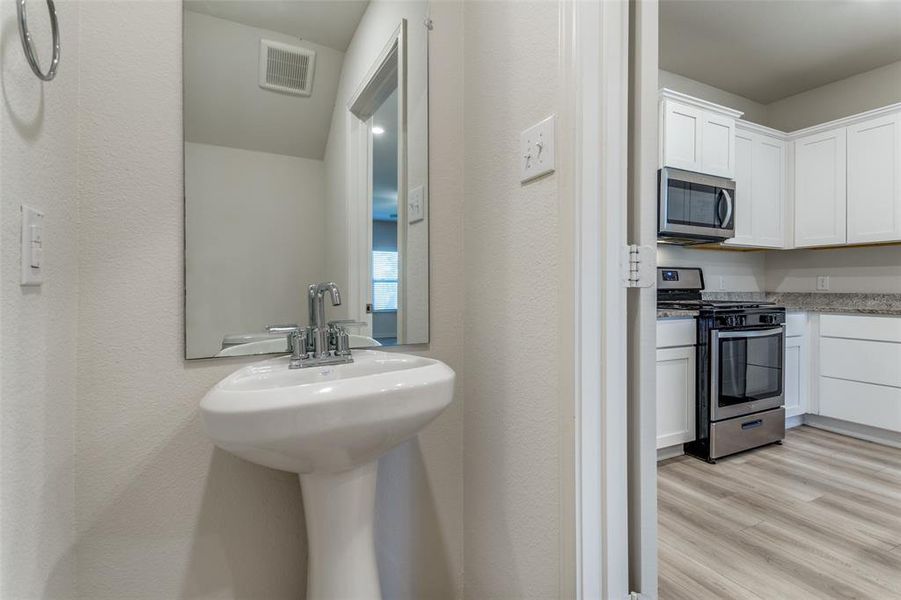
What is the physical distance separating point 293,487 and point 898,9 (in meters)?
4.13

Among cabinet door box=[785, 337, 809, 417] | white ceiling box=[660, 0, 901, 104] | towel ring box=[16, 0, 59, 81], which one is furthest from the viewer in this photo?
cabinet door box=[785, 337, 809, 417]

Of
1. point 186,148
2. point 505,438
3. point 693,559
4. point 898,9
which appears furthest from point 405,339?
→ point 898,9

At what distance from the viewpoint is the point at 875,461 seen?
8.63 ft

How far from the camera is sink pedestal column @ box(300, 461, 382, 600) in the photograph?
99 centimetres

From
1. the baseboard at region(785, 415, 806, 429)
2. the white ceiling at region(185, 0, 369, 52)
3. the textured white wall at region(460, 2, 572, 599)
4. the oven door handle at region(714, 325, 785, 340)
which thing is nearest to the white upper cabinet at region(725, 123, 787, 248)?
the oven door handle at region(714, 325, 785, 340)

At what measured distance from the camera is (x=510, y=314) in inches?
44.8

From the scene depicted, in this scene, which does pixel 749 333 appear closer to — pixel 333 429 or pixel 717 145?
pixel 717 145

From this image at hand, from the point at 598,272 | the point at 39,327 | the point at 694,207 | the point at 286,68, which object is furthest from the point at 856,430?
the point at 39,327

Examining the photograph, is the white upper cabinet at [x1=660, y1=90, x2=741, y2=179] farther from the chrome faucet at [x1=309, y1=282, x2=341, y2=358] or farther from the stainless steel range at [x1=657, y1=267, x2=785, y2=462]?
the chrome faucet at [x1=309, y1=282, x2=341, y2=358]

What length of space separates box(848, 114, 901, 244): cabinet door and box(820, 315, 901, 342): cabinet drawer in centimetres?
60

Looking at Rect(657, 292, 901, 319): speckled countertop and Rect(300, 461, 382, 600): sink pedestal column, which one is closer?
Rect(300, 461, 382, 600): sink pedestal column

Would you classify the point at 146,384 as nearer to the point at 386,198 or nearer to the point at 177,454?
the point at 177,454

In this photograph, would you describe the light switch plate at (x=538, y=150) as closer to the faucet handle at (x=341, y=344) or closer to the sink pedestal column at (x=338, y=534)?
the faucet handle at (x=341, y=344)

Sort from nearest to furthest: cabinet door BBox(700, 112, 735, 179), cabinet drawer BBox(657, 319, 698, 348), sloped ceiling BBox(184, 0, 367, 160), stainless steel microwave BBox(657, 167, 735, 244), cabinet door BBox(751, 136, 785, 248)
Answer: sloped ceiling BBox(184, 0, 367, 160)
cabinet drawer BBox(657, 319, 698, 348)
stainless steel microwave BBox(657, 167, 735, 244)
cabinet door BBox(700, 112, 735, 179)
cabinet door BBox(751, 136, 785, 248)
